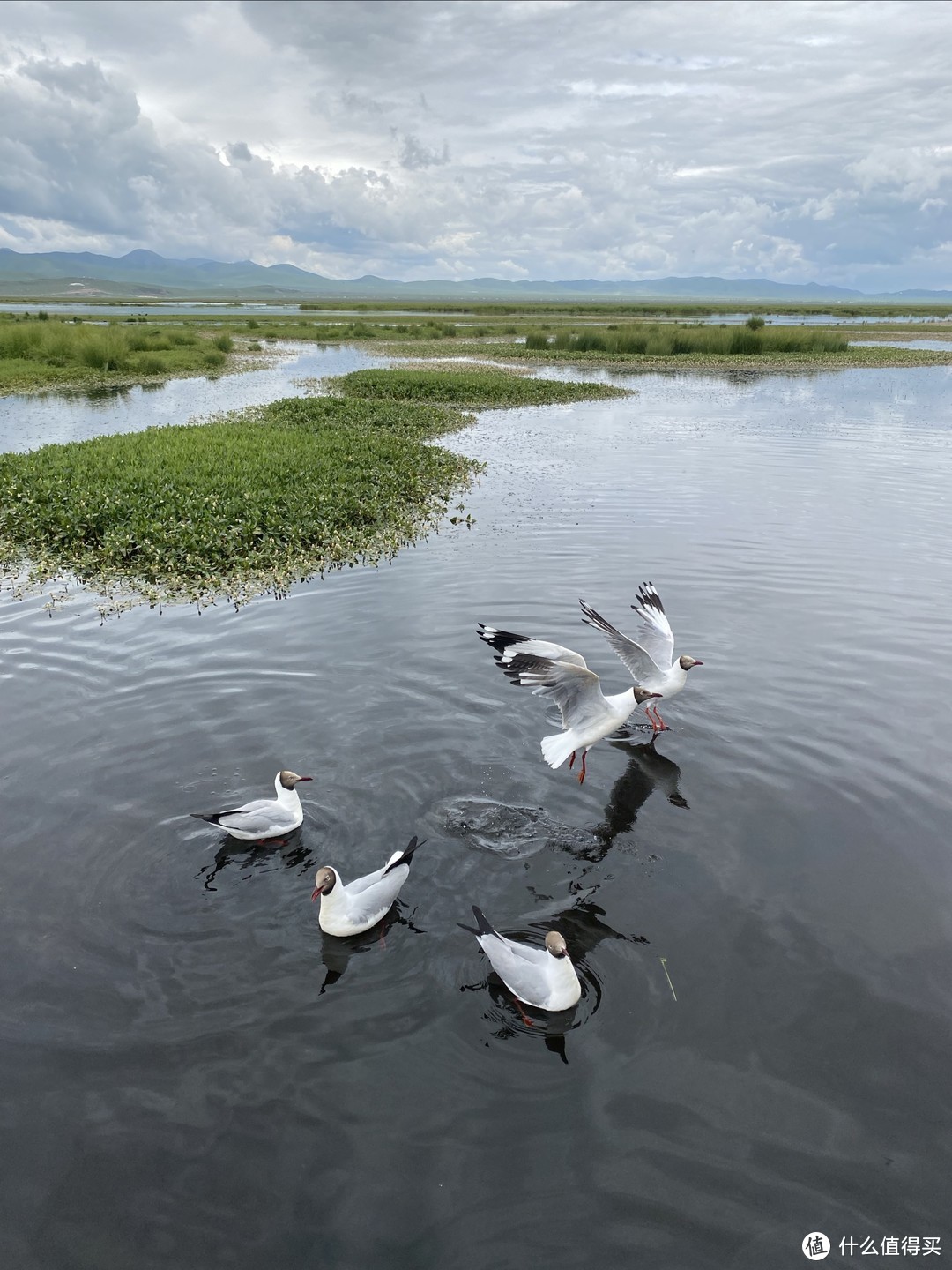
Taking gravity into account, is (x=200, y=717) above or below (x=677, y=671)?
below

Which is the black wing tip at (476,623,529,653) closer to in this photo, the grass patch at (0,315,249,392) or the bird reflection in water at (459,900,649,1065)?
the bird reflection in water at (459,900,649,1065)

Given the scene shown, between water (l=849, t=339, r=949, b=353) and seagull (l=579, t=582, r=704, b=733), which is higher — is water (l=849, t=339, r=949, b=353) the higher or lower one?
the lower one

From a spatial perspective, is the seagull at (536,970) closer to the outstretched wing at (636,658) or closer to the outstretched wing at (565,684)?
the outstretched wing at (565,684)

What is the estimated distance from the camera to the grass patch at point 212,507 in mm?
16172

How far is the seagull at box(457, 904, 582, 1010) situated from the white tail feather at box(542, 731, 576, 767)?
2.59m

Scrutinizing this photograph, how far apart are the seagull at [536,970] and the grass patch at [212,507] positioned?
10106mm

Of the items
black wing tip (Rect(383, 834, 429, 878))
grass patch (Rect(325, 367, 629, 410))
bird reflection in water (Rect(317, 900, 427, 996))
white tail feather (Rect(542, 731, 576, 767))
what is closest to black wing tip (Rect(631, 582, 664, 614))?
white tail feather (Rect(542, 731, 576, 767))

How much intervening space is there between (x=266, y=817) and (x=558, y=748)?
312 centimetres

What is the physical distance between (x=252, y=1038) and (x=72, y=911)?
7.56ft

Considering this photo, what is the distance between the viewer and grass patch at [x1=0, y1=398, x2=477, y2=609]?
16.2 meters

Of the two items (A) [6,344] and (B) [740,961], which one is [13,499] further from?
(A) [6,344]

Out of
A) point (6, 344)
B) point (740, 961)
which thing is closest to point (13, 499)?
point (740, 961)

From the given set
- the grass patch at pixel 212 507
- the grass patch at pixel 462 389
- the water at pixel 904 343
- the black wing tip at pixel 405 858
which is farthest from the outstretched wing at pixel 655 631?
the water at pixel 904 343

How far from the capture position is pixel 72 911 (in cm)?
735
